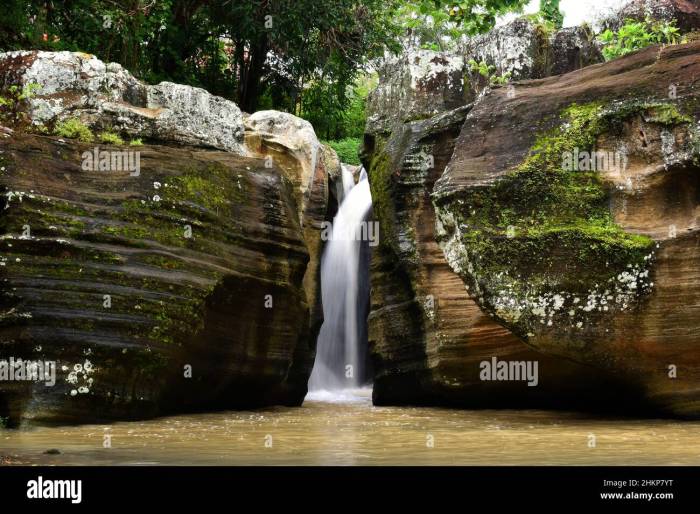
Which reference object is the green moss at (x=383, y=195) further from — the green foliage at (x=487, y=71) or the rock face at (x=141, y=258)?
the green foliage at (x=487, y=71)

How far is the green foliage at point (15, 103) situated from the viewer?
9852 millimetres

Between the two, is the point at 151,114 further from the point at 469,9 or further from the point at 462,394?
the point at 462,394

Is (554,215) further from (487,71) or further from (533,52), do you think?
(533,52)

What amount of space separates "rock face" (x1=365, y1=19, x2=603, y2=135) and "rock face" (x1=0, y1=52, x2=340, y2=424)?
94.4 inches

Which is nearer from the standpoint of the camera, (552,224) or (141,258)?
(552,224)

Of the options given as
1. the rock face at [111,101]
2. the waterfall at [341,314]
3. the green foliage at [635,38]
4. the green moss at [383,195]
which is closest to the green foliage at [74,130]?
the rock face at [111,101]

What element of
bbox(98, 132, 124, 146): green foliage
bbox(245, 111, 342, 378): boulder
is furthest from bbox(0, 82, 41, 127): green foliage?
bbox(245, 111, 342, 378): boulder

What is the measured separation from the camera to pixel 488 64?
12602 millimetres

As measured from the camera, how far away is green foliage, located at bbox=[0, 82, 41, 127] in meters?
9.85

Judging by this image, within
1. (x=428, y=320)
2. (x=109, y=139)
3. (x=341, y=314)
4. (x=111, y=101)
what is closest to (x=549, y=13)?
(x=341, y=314)

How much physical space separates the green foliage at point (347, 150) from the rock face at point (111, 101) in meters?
12.0

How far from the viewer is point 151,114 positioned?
10766 mm

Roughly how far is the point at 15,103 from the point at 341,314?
6.14 m

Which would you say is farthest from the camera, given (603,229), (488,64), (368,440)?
(488,64)
